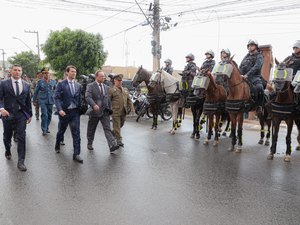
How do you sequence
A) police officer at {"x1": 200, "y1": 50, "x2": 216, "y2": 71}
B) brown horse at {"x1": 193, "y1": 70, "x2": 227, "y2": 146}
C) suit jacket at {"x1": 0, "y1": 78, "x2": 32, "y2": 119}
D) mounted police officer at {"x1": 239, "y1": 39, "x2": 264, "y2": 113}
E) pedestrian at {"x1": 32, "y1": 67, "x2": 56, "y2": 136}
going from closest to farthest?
suit jacket at {"x1": 0, "y1": 78, "x2": 32, "y2": 119} < mounted police officer at {"x1": 239, "y1": 39, "x2": 264, "y2": 113} < brown horse at {"x1": 193, "y1": 70, "x2": 227, "y2": 146} < police officer at {"x1": 200, "y1": 50, "x2": 216, "y2": 71} < pedestrian at {"x1": 32, "y1": 67, "x2": 56, "y2": 136}

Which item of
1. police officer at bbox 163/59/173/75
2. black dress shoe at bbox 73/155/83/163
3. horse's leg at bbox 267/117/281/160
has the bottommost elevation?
black dress shoe at bbox 73/155/83/163

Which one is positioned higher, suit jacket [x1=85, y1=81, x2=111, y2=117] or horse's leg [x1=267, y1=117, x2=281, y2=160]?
suit jacket [x1=85, y1=81, x2=111, y2=117]

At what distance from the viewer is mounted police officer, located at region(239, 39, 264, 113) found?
8.47 metres

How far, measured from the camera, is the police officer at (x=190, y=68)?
10625 millimetres

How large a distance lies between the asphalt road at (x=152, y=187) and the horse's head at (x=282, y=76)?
5.68 ft

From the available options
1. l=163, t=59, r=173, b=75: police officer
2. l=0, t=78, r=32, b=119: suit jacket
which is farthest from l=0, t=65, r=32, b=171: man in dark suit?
l=163, t=59, r=173, b=75: police officer

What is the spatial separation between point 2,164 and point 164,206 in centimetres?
Result: 402

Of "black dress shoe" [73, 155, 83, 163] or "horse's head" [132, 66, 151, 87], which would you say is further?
"horse's head" [132, 66, 151, 87]

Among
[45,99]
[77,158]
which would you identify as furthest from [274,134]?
[45,99]

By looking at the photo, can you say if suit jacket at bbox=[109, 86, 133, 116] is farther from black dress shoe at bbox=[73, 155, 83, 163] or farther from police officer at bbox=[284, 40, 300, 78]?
police officer at bbox=[284, 40, 300, 78]

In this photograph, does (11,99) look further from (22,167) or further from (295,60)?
(295,60)

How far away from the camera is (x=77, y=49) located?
84.1ft

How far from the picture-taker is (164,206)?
484cm

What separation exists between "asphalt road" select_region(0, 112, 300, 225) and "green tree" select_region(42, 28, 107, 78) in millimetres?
17041
